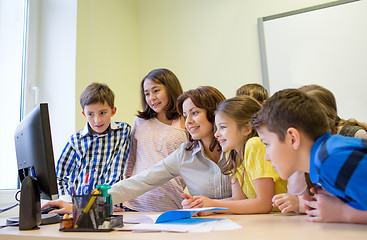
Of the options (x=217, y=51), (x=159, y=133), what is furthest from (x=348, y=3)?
(x=159, y=133)

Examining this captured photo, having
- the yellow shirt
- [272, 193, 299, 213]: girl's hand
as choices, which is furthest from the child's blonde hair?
[272, 193, 299, 213]: girl's hand

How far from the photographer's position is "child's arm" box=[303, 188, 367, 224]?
0.81 metres

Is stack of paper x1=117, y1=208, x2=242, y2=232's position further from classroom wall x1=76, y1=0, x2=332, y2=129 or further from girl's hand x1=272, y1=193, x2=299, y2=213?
classroom wall x1=76, y1=0, x2=332, y2=129

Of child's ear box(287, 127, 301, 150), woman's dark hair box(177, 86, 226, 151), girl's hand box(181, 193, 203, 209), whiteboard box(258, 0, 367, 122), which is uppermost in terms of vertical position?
whiteboard box(258, 0, 367, 122)

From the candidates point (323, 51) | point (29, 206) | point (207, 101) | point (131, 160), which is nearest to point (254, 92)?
point (207, 101)

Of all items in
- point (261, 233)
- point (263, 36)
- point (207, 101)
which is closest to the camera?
point (261, 233)

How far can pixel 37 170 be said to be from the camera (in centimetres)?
100

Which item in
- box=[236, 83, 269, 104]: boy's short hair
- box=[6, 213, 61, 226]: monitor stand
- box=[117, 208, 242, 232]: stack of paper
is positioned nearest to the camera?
box=[117, 208, 242, 232]: stack of paper

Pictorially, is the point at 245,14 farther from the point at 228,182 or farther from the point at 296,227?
the point at 296,227

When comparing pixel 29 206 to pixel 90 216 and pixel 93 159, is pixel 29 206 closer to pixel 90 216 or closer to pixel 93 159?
pixel 90 216

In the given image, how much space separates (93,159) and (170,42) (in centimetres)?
148

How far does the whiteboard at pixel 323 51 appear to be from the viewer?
2.20 metres

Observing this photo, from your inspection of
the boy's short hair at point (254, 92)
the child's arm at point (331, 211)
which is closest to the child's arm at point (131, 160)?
the boy's short hair at point (254, 92)

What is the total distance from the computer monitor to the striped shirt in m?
0.74
